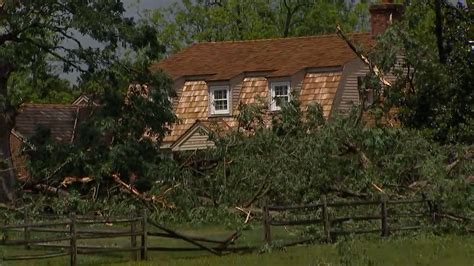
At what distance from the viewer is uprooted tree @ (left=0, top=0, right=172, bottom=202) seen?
3091cm

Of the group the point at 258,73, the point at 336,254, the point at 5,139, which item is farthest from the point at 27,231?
the point at 258,73

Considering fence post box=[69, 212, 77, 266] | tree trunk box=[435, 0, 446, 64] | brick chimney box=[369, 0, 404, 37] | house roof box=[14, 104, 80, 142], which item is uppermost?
brick chimney box=[369, 0, 404, 37]

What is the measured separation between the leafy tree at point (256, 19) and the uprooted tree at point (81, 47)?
30486mm

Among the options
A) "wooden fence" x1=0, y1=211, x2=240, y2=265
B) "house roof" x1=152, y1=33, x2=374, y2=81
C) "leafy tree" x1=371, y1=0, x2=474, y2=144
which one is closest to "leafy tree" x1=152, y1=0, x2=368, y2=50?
"house roof" x1=152, y1=33, x2=374, y2=81

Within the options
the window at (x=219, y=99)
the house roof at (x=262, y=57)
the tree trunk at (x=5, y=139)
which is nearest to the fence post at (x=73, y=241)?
the tree trunk at (x=5, y=139)

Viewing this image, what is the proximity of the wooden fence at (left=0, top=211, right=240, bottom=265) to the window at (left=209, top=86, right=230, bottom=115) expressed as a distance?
22.5 meters

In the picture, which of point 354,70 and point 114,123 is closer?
point 114,123

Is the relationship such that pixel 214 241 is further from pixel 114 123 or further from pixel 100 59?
pixel 100 59

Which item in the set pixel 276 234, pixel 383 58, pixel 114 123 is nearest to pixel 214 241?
pixel 276 234

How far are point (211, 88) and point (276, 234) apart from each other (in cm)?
2122

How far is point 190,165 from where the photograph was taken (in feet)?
84.2

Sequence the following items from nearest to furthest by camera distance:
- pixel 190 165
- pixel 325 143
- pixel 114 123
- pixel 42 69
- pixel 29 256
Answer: pixel 29 256
pixel 325 143
pixel 190 165
pixel 114 123
pixel 42 69

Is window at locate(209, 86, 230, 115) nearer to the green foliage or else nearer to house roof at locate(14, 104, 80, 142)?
house roof at locate(14, 104, 80, 142)

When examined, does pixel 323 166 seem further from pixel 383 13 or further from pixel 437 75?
pixel 383 13
